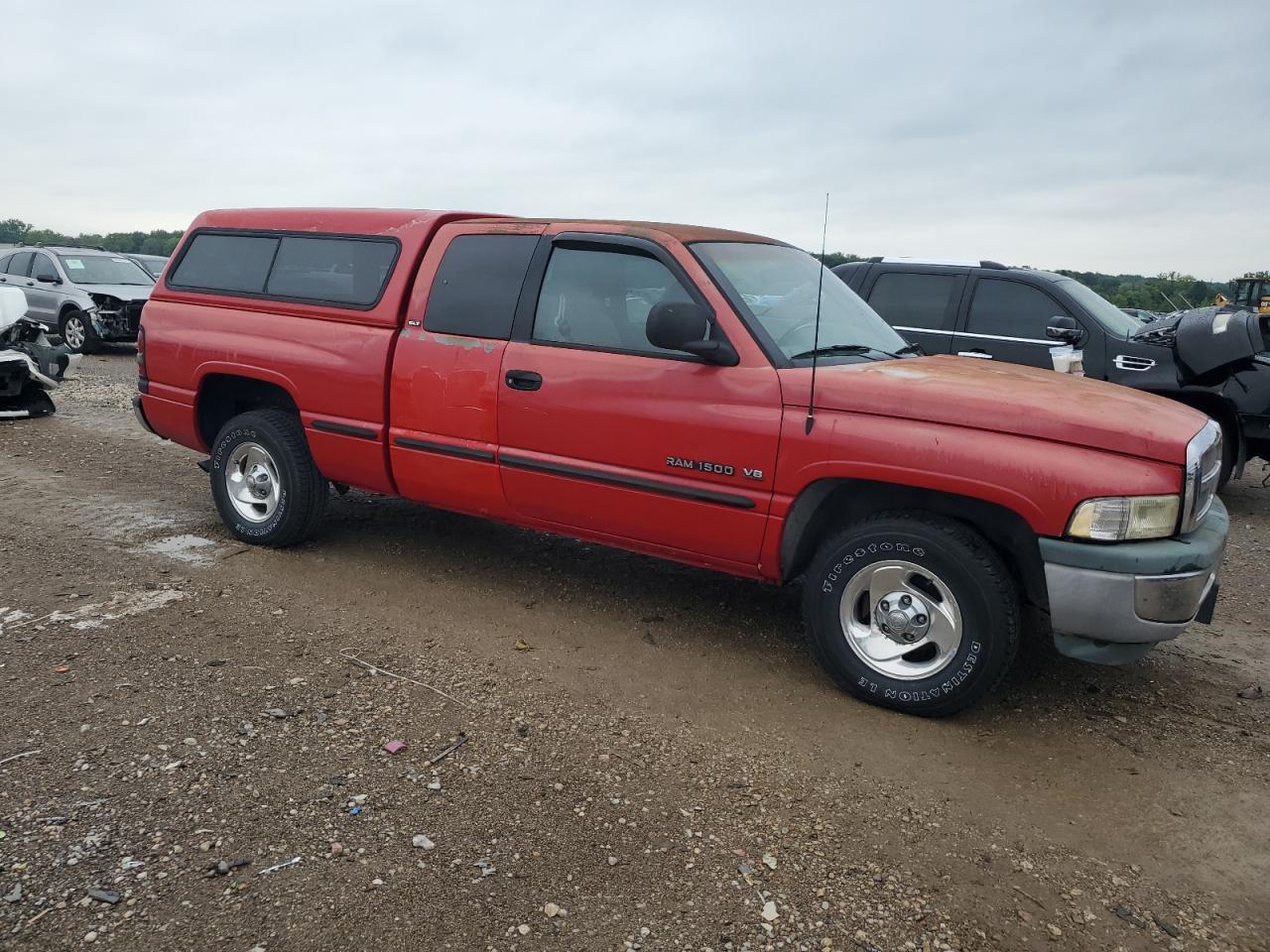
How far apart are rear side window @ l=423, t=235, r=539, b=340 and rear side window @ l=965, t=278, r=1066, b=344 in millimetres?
4755

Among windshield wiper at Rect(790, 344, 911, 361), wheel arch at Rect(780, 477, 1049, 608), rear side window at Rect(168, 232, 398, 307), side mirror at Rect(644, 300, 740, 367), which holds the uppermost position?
rear side window at Rect(168, 232, 398, 307)

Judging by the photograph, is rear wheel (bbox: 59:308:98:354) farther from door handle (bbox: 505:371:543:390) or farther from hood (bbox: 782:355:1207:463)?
hood (bbox: 782:355:1207:463)

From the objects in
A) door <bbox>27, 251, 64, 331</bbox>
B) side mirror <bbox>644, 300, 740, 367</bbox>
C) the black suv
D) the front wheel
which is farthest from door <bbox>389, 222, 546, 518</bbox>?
door <bbox>27, 251, 64, 331</bbox>

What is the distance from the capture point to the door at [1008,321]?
791 centimetres

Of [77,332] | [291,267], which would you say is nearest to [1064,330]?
[291,267]

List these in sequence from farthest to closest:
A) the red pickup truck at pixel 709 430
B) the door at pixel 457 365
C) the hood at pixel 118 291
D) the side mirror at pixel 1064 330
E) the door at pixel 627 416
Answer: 1. the hood at pixel 118 291
2. the side mirror at pixel 1064 330
3. the door at pixel 457 365
4. the door at pixel 627 416
5. the red pickup truck at pixel 709 430

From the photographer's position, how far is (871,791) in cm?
330

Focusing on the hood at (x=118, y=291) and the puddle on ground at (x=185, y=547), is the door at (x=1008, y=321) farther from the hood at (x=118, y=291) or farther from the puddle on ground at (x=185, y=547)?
the hood at (x=118, y=291)

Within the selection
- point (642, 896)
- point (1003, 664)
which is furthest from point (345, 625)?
point (1003, 664)

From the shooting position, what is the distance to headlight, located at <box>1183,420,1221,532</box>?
346cm

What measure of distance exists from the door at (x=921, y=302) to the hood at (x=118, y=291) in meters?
12.3

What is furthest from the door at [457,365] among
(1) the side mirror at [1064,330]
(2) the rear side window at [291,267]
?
(1) the side mirror at [1064,330]

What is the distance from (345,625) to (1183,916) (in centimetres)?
351

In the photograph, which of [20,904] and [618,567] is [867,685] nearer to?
[618,567]
